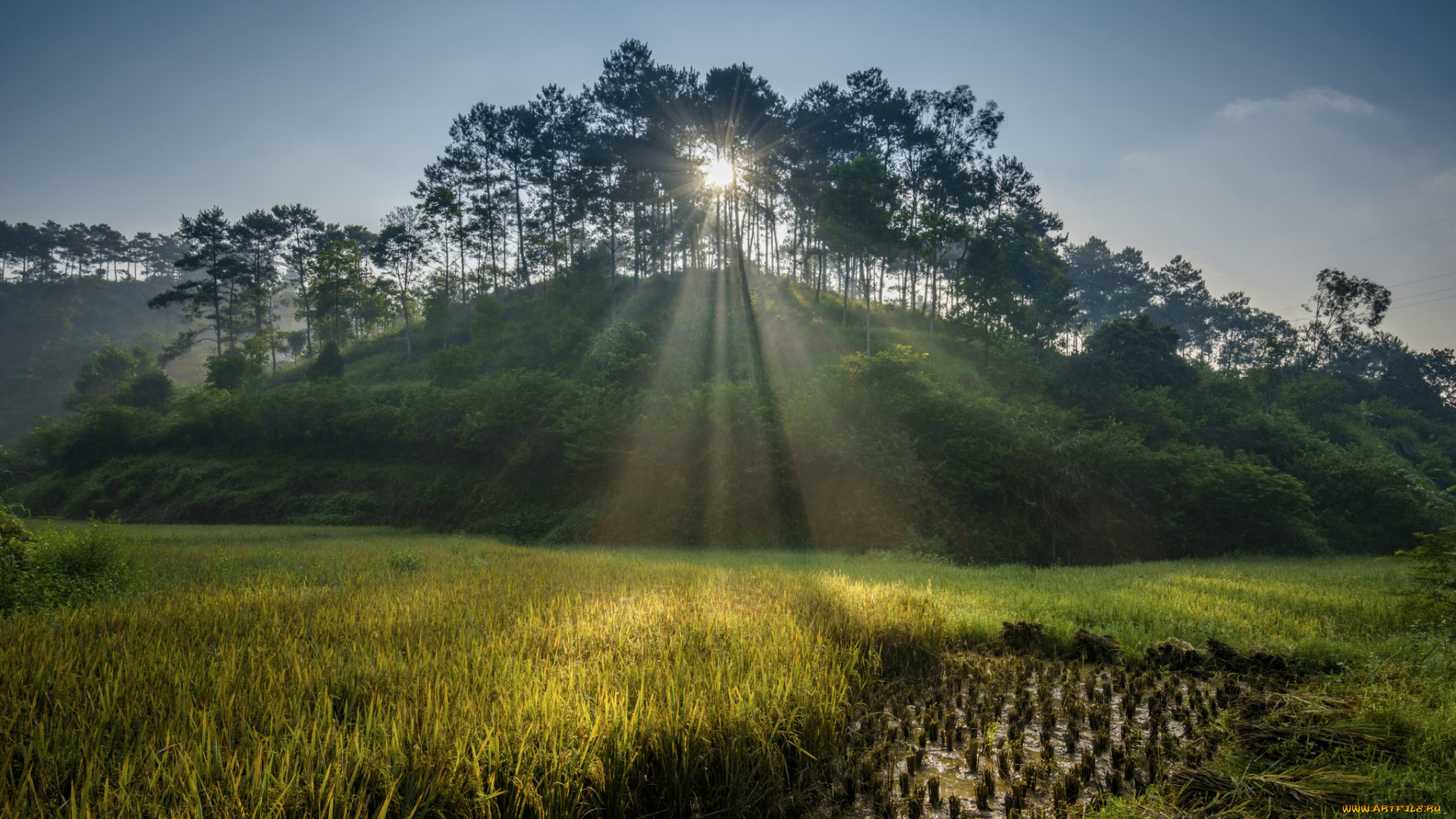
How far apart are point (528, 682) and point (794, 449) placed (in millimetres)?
13533

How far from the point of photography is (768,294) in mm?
38688

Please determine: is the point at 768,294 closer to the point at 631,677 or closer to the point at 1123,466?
the point at 1123,466

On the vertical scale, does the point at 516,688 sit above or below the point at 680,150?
below

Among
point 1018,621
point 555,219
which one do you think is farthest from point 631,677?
point 555,219

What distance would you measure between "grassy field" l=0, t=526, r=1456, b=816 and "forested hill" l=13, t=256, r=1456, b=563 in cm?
793

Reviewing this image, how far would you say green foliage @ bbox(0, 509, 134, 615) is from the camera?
5.21 metres

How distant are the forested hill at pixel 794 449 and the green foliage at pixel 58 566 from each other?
10.4 metres

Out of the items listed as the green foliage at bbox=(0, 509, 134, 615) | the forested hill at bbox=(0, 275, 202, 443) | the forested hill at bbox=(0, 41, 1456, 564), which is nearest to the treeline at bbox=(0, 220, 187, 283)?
the forested hill at bbox=(0, 275, 202, 443)

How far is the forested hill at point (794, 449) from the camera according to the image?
1512 cm

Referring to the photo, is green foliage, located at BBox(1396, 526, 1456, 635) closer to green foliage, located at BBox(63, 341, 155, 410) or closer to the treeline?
green foliage, located at BBox(63, 341, 155, 410)

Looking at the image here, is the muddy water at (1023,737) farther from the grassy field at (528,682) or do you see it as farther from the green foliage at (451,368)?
the green foliage at (451,368)

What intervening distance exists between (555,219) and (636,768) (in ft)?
146

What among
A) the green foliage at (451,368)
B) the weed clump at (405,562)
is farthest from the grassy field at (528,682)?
the green foliage at (451,368)

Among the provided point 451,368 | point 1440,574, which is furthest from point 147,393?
point 1440,574
